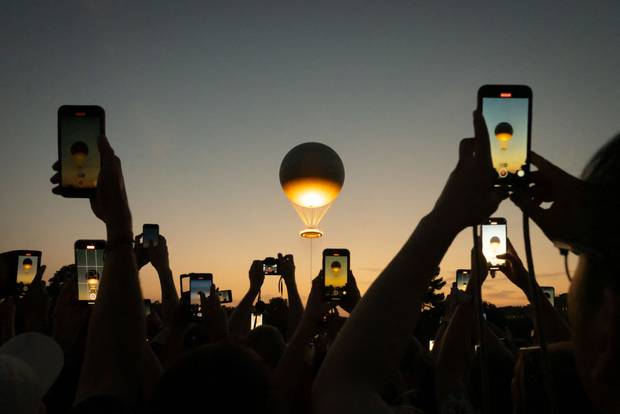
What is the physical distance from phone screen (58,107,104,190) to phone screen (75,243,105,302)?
2.30 m

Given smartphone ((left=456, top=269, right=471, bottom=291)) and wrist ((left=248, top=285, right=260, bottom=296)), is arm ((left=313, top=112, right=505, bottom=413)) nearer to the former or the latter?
wrist ((left=248, top=285, right=260, bottom=296))

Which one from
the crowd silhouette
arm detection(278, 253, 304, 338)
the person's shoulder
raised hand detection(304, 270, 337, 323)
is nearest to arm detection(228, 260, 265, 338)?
A: arm detection(278, 253, 304, 338)

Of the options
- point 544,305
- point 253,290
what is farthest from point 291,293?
point 544,305

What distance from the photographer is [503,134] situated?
6.95 ft

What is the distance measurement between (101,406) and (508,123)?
79.1 inches

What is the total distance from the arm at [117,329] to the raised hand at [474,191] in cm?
151

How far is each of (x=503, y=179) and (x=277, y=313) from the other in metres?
6.90

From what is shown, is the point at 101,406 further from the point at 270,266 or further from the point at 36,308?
the point at 270,266

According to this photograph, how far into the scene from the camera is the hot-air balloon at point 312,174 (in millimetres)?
9500

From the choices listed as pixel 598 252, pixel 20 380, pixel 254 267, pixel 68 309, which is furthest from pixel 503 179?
pixel 254 267

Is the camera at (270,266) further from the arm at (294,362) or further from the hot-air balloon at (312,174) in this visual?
the arm at (294,362)

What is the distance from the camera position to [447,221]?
141cm

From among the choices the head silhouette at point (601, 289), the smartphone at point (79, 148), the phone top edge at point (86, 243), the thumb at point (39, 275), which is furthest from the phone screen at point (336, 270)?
the head silhouette at point (601, 289)

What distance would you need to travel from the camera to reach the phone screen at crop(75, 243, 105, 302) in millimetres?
5160
